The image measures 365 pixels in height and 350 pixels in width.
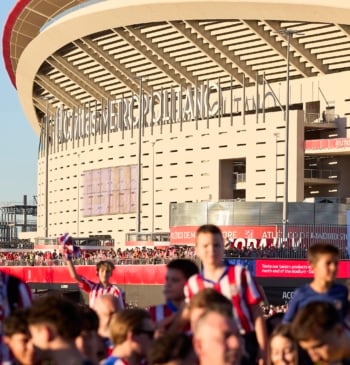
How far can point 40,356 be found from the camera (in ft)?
22.1

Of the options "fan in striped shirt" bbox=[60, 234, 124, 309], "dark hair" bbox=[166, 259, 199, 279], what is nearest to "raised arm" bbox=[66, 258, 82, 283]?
"fan in striped shirt" bbox=[60, 234, 124, 309]

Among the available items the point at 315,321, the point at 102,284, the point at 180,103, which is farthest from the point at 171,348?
the point at 180,103

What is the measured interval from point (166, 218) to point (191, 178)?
2.82 metres

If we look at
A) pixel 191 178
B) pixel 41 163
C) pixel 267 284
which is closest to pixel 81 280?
pixel 267 284

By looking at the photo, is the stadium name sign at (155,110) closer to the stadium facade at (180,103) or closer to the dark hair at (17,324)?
the stadium facade at (180,103)

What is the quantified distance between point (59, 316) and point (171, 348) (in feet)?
2.32

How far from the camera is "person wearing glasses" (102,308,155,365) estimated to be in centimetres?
759

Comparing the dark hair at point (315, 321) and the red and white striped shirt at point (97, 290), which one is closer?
the dark hair at point (315, 321)

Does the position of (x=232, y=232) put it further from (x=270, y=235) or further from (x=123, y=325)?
(x=123, y=325)

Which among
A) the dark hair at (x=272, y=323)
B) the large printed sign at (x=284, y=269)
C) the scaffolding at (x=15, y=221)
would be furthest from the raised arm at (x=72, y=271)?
the scaffolding at (x=15, y=221)

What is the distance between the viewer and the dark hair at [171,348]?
6086mm

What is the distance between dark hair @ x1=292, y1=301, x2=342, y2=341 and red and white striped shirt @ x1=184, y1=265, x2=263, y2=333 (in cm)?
238

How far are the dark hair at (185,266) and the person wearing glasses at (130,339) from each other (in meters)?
1.73

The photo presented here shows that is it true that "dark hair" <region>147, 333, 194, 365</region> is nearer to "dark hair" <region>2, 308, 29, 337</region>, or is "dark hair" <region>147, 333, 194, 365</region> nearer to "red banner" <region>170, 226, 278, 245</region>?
"dark hair" <region>2, 308, 29, 337</region>
